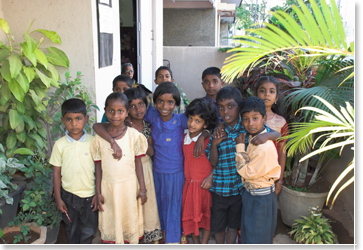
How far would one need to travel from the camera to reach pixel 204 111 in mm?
2332

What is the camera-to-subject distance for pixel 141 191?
2.35m

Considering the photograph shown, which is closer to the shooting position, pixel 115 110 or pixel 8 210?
pixel 115 110

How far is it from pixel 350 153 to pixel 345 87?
111 cm

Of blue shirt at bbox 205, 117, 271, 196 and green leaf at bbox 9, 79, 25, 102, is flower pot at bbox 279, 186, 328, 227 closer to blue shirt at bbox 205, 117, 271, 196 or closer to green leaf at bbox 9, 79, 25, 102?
blue shirt at bbox 205, 117, 271, 196

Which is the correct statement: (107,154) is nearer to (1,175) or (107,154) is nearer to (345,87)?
(1,175)

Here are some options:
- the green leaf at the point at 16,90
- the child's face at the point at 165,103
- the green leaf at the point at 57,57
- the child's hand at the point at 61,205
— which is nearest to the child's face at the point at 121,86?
the green leaf at the point at 57,57

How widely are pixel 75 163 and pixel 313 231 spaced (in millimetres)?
2065

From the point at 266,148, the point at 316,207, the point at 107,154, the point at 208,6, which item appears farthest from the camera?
the point at 208,6

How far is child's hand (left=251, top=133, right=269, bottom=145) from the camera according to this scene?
2055 mm

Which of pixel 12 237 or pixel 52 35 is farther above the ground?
pixel 52 35

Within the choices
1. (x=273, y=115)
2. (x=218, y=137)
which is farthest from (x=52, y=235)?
(x=273, y=115)

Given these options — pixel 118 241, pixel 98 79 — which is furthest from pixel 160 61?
pixel 118 241

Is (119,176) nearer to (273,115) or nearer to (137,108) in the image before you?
(137,108)

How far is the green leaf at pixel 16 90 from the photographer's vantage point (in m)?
2.37
